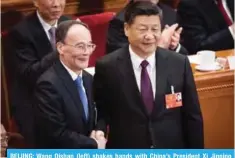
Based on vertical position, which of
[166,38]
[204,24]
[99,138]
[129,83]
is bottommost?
[99,138]

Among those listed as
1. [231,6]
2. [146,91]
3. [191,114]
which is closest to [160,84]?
[146,91]

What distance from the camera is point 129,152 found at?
Result: 2098 millimetres

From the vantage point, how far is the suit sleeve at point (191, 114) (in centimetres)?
233

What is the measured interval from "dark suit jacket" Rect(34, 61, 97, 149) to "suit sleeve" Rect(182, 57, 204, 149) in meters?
0.40

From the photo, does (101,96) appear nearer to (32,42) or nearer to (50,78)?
(50,78)

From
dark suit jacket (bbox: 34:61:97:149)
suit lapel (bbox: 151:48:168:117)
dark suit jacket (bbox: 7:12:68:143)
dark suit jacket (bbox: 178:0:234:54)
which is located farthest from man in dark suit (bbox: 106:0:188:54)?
dark suit jacket (bbox: 34:61:97:149)

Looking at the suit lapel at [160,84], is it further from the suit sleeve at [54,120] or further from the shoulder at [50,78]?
the shoulder at [50,78]

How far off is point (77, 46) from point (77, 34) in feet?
0.15

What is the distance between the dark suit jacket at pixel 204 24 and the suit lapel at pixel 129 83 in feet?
3.69

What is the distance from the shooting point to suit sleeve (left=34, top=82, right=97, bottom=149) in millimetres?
2211

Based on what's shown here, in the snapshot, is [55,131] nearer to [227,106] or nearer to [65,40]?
[65,40]

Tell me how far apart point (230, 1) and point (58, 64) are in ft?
4.88

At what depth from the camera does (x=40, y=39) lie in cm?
292

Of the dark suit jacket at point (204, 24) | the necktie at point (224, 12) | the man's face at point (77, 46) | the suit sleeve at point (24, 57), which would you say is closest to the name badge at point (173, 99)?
the man's face at point (77, 46)
